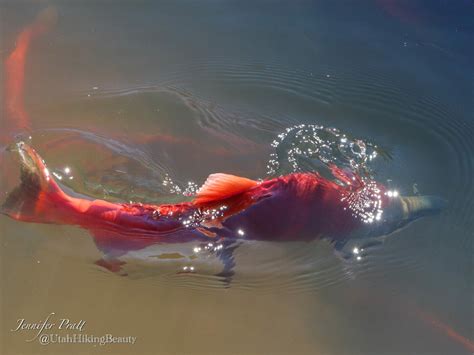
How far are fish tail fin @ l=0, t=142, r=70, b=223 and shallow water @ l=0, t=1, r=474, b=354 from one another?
10cm

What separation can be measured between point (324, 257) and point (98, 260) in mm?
1335

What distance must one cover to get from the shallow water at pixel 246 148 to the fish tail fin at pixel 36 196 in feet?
0.34

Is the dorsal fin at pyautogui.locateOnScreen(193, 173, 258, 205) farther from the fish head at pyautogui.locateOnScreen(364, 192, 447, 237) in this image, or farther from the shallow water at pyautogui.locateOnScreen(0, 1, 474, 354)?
the fish head at pyautogui.locateOnScreen(364, 192, 447, 237)

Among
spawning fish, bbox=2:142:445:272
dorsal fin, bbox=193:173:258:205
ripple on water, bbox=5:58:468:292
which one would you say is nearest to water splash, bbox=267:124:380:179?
ripple on water, bbox=5:58:468:292

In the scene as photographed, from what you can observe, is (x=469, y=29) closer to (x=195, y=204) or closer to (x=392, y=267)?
(x=392, y=267)

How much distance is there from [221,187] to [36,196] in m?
1.04

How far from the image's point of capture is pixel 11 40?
4355mm

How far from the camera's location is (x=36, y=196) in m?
3.04

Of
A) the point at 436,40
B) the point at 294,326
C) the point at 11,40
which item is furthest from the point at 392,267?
the point at 11,40

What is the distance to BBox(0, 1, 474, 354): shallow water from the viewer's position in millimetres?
2953

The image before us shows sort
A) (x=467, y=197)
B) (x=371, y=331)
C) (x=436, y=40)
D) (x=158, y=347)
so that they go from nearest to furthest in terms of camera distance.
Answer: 1. (x=158, y=347)
2. (x=371, y=331)
3. (x=467, y=197)
4. (x=436, y=40)

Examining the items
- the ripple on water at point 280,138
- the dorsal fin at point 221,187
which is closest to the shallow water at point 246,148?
the ripple on water at point 280,138
